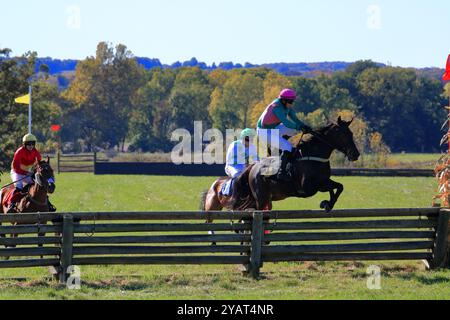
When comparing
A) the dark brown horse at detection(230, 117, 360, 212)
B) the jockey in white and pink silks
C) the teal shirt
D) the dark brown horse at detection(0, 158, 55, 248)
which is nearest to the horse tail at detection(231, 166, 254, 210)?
the dark brown horse at detection(230, 117, 360, 212)

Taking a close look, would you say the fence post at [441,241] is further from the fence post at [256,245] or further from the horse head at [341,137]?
the fence post at [256,245]

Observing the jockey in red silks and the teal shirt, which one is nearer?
the teal shirt

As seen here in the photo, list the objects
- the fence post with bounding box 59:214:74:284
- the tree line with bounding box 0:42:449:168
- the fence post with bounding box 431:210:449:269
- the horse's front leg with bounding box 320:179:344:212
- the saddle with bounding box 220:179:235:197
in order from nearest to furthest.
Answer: the fence post with bounding box 59:214:74:284, the fence post with bounding box 431:210:449:269, the horse's front leg with bounding box 320:179:344:212, the saddle with bounding box 220:179:235:197, the tree line with bounding box 0:42:449:168

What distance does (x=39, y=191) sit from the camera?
17.6 m

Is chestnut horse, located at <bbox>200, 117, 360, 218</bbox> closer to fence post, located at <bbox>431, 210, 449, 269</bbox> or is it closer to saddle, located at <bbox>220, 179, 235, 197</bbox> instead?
saddle, located at <bbox>220, 179, 235, 197</bbox>

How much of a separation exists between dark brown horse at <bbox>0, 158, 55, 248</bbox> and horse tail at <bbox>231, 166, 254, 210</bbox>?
360cm

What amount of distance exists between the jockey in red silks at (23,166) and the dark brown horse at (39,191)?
29cm

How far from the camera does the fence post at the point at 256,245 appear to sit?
14.7 m

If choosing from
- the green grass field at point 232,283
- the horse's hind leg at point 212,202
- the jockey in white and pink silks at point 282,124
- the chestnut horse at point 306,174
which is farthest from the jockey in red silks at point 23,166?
the jockey in white and pink silks at point 282,124

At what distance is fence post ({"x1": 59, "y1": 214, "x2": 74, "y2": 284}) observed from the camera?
13.9 m

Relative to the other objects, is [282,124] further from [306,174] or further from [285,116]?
[306,174]

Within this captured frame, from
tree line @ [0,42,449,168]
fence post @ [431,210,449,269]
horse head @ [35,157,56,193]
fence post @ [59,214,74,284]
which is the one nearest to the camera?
fence post @ [59,214,74,284]

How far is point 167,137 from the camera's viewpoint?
114 metres
